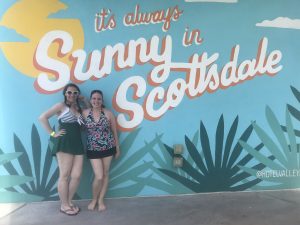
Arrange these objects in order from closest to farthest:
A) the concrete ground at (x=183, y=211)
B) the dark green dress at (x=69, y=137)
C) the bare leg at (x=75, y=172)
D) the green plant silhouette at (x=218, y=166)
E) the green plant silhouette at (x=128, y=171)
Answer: the concrete ground at (x=183, y=211) < the dark green dress at (x=69, y=137) < the bare leg at (x=75, y=172) < the green plant silhouette at (x=128, y=171) < the green plant silhouette at (x=218, y=166)

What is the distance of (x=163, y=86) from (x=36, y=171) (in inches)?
75.4

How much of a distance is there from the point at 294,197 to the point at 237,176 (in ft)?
2.49

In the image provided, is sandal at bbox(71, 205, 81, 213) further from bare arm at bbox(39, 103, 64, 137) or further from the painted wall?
bare arm at bbox(39, 103, 64, 137)

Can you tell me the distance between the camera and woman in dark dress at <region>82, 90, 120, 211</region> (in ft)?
12.4

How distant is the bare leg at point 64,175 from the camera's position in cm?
373

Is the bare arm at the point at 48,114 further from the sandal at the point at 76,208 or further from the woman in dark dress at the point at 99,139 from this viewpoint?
the sandal at the point at 76,208

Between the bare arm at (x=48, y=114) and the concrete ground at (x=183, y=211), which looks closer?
the concrete ground at (x=183, y=211)

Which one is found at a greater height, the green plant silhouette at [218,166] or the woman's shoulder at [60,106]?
the woman's shoulder at [60,106]

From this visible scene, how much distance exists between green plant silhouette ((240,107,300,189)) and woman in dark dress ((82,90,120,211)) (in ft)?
5.79

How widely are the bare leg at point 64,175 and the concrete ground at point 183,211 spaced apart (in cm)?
13

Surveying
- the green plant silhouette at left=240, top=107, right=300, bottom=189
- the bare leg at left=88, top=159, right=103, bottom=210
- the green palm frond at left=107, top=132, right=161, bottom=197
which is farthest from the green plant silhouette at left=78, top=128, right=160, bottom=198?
the green plant silhouette at left=240, top=107, right=300, bottom=189

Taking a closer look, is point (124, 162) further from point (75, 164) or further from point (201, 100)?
point (201, 100)

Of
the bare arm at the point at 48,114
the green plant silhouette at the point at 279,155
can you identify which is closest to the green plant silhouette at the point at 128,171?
the bare arm at the point at 48,114

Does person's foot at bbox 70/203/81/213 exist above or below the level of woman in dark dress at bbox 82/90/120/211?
below
